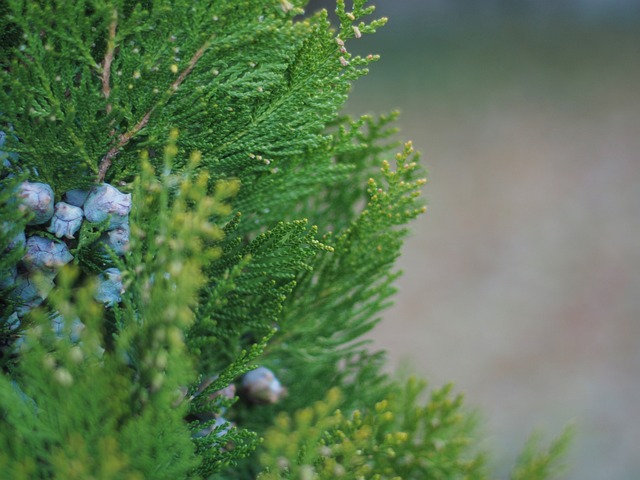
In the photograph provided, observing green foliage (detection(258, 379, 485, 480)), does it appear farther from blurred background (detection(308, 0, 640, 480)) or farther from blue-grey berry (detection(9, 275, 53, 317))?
blurred background (detection(308, 0, 640, 480))

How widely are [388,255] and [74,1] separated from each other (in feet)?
0.88

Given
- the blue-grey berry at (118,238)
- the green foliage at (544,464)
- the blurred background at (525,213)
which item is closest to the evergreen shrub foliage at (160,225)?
the blue-grey berry at (118,238)

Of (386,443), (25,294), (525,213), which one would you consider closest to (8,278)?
(25,294)

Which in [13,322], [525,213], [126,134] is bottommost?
[13,322]

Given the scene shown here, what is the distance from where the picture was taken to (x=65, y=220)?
13.1 inches

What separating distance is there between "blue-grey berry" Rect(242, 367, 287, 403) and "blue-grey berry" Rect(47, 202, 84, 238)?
182 mm

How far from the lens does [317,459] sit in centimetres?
36

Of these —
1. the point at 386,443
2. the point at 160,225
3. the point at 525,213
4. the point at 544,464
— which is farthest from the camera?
the point at 525,213

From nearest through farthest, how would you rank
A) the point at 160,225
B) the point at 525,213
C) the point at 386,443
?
the point at 160,225
the point at 386,443
the point at 525,213

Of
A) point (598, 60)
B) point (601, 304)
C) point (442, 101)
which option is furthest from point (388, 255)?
point (598, 60)

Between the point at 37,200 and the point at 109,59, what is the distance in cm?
10

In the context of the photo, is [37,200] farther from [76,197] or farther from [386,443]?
[386,443]

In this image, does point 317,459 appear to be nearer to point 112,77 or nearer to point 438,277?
point 112,77

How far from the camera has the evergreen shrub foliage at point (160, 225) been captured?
28 cm
